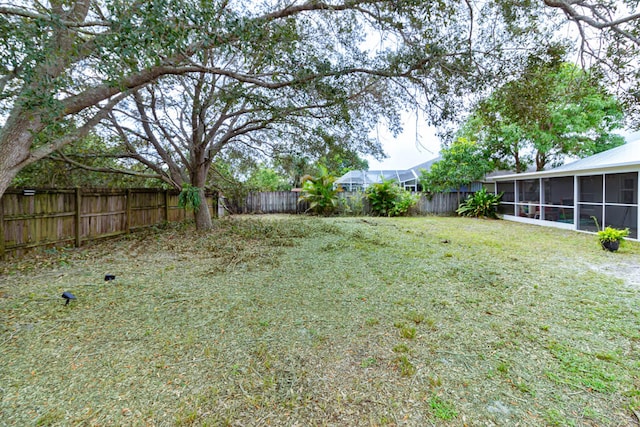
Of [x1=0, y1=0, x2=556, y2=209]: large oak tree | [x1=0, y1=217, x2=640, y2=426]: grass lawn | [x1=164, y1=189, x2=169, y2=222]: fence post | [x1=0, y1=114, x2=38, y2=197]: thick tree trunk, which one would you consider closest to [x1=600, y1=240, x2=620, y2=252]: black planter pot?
[x1=0, y1=217, x2=640, y2=426]: grass lawn

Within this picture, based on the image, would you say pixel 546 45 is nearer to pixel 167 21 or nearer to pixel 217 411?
pixel 167 21

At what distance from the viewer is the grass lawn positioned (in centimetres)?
164

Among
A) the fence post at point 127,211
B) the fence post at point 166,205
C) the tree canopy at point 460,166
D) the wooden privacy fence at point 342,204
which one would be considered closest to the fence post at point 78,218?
the fence post at point 127,211

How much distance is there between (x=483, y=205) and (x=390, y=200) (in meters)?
4.32

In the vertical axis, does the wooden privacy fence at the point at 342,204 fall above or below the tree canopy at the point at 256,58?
below

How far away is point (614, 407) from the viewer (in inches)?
65.4

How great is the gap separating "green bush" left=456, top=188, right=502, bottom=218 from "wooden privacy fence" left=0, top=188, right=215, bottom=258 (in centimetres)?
1354

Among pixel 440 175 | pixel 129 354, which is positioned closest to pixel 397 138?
pixel 129 354

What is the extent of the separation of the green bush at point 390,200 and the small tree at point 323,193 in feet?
6.56

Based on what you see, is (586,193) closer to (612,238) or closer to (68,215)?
(612,238)

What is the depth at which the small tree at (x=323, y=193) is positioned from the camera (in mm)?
13555

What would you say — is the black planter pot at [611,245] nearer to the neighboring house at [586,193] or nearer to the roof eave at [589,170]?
the neighboring house at [586,193]

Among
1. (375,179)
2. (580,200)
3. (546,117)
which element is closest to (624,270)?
(546,117)

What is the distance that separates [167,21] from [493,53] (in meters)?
4.42
